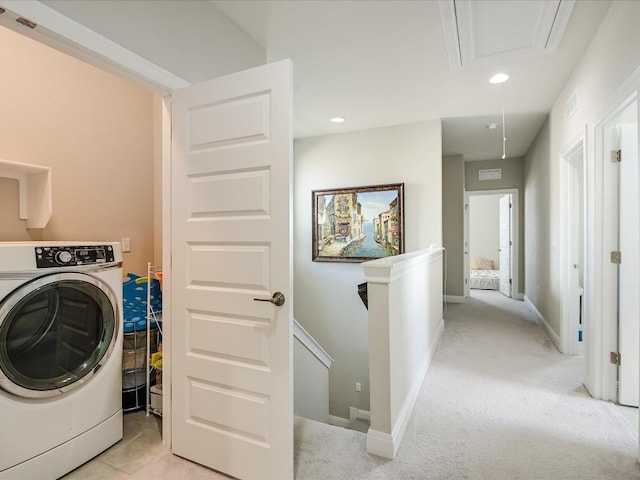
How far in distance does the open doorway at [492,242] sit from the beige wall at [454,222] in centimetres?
22

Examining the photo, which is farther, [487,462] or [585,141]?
[585,141]

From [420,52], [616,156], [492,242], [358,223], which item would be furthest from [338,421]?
[492,242]

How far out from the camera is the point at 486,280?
7.20 m

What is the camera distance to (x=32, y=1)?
1.19 metres

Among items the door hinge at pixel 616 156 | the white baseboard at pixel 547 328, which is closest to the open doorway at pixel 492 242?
the white baseboard at pixel 547 328

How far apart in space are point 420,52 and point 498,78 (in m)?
0.91

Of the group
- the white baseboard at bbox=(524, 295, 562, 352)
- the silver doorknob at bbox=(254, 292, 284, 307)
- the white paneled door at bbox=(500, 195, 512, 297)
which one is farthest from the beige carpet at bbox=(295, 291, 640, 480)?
the white paneled door at bbox=(500, 195, 512, 297)

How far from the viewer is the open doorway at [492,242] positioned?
20.2 feet

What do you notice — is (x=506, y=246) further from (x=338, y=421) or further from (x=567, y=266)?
(x=338, y=421)

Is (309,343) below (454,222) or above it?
below

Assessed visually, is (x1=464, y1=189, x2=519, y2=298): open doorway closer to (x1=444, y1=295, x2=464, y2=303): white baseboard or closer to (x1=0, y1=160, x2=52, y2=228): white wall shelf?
(x1=444, y1=295, x2=464, y2=303): white baseboard

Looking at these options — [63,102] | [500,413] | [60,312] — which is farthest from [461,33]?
[60,312]

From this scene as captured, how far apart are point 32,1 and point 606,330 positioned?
3573mm

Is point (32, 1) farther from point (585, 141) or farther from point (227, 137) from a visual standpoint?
point (585, 141)
